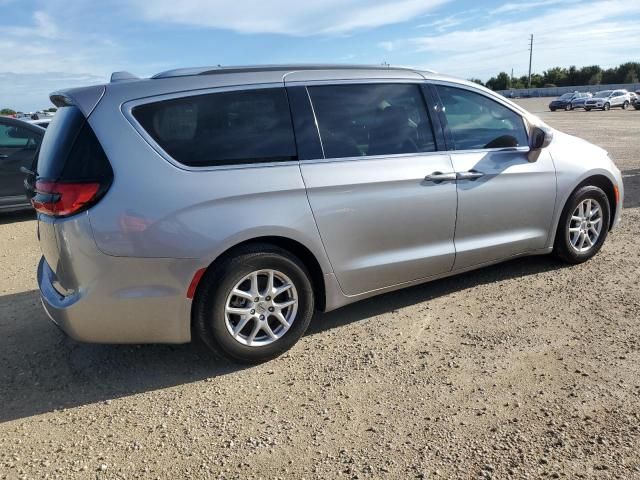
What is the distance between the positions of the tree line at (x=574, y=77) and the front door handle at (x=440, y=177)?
8505 centimetres

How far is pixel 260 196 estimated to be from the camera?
335 centimetres

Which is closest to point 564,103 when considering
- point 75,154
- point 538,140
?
point 538,140

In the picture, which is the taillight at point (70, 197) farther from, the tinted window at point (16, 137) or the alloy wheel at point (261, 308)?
the tinted window at point (16, 137)

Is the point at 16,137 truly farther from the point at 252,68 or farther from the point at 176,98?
the point at 176,98

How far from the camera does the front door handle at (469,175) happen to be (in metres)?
4.12

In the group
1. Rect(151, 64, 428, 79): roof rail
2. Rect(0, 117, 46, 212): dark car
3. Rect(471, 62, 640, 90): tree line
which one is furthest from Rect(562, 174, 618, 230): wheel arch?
Rect(471, 62, 640, 90): tree line

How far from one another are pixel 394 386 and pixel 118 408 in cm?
161

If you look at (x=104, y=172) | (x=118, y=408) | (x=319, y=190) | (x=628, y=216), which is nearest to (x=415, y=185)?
(x=319, y=190)

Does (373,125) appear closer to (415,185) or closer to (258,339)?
(415,185)

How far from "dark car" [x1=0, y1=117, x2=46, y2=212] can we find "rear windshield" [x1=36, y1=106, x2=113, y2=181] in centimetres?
549

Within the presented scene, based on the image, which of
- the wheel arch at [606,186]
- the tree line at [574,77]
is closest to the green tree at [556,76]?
the tree line at [574,77]

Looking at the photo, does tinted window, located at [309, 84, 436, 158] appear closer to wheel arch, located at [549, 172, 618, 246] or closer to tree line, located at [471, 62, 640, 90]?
wheel arch, located at [549, 172, 618, 246]

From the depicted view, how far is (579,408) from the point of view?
2.90 metres

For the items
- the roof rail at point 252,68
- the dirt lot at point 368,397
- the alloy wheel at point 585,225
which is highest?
the roof rail at point 252,68
